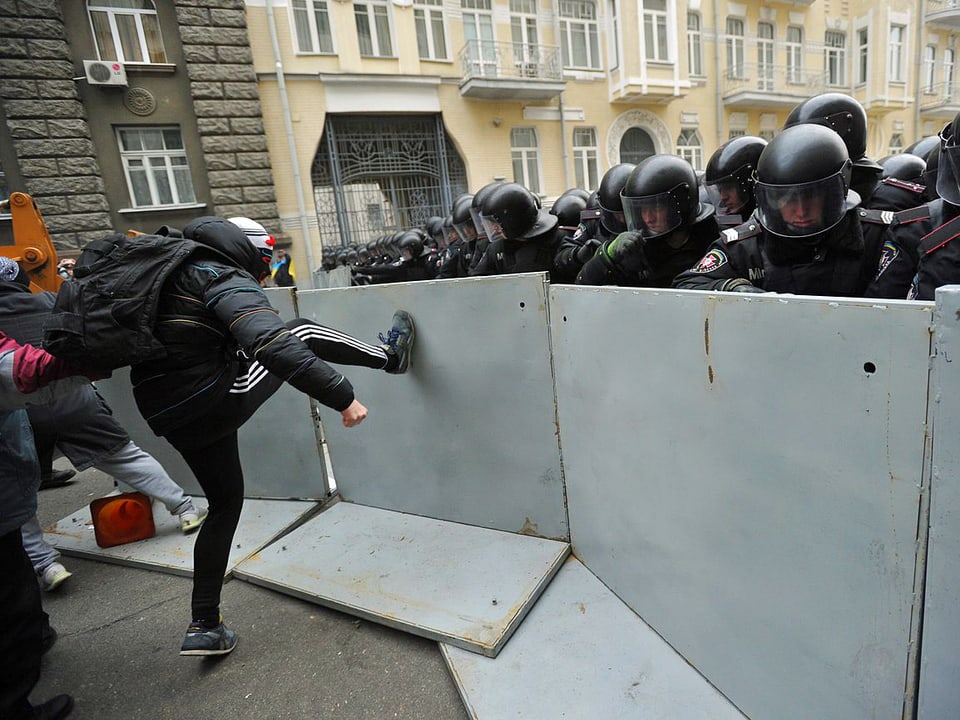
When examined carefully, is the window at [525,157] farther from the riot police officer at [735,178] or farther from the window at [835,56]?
the riot police officer at [735,178]

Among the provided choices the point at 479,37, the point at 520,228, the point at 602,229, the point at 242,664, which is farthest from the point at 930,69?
the point at 242,664

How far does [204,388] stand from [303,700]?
3.79 feet

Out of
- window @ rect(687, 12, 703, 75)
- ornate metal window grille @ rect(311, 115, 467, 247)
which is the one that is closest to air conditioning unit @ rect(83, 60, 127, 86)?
ornate metal window grille @ rect(311, 115, 467, 247)

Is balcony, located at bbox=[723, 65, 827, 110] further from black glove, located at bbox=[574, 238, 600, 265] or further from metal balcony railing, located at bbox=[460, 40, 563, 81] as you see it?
black glove, located at bbox=[574, 238, 600, 265]

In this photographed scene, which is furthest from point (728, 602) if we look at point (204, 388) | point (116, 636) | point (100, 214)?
point (100, 214)

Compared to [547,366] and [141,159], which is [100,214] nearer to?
[141,159]

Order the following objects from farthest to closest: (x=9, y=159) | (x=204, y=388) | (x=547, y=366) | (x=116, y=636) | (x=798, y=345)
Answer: (x=9, y=159)
(x=116, y=636)
(x=547, y=366)
(x=204, y=388)
(x=798, y=345)

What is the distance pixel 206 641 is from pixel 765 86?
20801 mm

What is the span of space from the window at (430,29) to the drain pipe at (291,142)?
3.42 m

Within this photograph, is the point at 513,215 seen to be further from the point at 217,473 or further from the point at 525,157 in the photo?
the point at 525,157

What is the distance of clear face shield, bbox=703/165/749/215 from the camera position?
2.71 metres

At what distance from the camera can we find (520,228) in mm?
3344

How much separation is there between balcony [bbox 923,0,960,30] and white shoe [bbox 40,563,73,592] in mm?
27332

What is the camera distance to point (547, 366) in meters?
2.16
